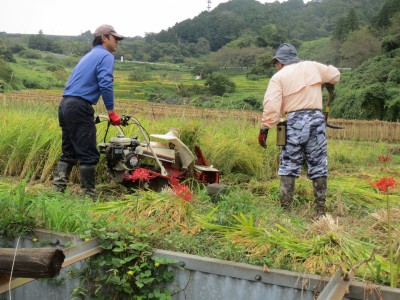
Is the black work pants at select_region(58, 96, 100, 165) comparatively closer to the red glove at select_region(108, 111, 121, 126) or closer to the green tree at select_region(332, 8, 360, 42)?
the red glove at select_region(108, 111, 121, 126)

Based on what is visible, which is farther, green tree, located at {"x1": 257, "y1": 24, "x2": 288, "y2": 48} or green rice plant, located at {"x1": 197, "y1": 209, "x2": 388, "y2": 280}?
green tree, located at {"x1": 257, "y1": 24, "x2": 288, "y2": 48}

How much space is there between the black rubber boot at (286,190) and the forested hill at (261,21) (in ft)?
291

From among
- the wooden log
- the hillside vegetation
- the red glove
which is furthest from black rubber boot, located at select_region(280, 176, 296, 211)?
the wooden log

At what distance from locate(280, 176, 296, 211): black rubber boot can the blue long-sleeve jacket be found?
80.3 inches

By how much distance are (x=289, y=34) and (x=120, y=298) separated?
→ 103 metres

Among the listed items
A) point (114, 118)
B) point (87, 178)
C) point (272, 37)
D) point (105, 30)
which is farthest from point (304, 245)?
point (272, 37)

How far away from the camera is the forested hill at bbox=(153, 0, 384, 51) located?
10238 centimetres

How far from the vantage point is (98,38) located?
5.88 metres

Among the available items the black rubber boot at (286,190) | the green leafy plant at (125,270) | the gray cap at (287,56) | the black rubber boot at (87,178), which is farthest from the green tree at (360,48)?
the green leafy plant at (125,270)

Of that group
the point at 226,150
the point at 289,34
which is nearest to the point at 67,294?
the point at 226,150

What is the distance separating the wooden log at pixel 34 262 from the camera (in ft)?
8.79

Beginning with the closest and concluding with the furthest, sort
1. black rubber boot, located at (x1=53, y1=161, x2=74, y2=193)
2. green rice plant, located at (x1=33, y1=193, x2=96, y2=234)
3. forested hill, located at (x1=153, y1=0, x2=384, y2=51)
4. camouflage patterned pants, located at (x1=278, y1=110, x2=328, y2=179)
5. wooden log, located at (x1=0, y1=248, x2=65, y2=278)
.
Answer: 1. wooden log, located at (x1=0, y1=248, x2=65, y2=278)
2. green rice plant, located at (x1=33, y1=193, x2=96, y2=234)
3. camouflage patterned pants, located at (x1=278, y1=110, x2=328, y2=179)
4. black rubber boot, located at (x1=53, y1=161, x2=74, y2=193)
5. forested hill, located at (x1=153, y1=0, x2=384, y2=51)

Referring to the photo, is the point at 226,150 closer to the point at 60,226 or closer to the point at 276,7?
A: the point at 60,226

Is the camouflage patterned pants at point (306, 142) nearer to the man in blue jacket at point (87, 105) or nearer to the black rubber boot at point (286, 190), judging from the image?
the black rubber boot at point (286, 190)
